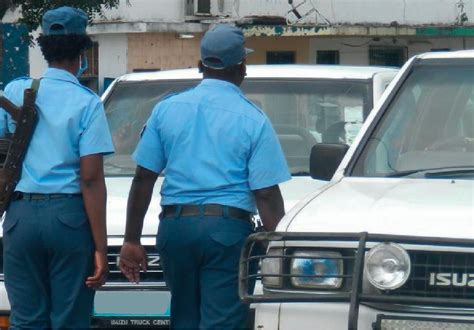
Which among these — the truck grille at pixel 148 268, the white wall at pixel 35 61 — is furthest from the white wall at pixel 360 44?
the truck grille at pixel 148 268

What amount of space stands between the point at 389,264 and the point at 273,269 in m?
0.49

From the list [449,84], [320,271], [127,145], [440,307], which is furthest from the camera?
[127,145]

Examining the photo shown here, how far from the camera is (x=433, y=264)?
4023 mm

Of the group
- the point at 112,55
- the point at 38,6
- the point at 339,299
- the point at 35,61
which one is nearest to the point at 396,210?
the point at 339,299

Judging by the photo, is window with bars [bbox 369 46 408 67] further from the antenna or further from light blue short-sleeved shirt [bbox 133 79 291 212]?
light blue short-sleeved shirt [bbox 133 79 291 212]

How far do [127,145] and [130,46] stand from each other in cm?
1787

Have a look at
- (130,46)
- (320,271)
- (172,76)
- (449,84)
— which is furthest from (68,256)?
(130,46)

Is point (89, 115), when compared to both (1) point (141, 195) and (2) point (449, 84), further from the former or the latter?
(2) point (449, 84)

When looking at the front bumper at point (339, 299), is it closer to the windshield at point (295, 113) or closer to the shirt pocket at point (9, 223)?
the shirt pocket at point (9, 223)

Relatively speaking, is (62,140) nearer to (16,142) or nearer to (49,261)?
(16,142)

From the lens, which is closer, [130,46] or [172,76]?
[172,76]

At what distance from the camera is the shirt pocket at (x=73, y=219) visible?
4.86m

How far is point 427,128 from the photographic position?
5.37m

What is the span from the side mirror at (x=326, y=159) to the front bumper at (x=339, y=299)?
118 centimetres
